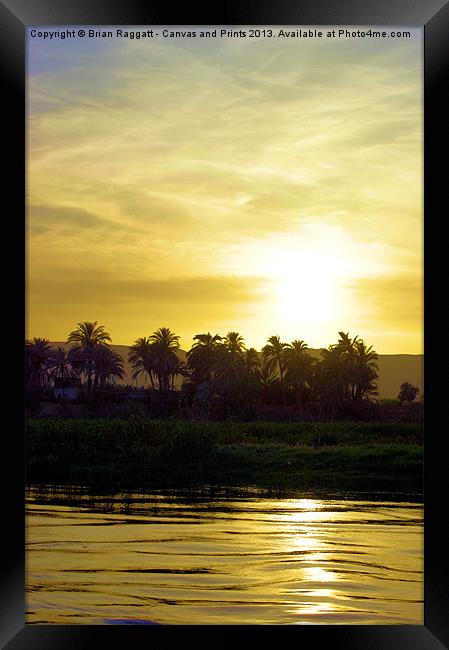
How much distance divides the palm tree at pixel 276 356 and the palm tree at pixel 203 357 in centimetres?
168

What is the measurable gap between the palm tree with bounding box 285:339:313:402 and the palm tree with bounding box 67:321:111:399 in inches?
220

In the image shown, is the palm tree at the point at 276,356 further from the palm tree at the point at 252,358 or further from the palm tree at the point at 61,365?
the palm tree at the point at 61,365

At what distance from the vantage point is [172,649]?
3002 mm

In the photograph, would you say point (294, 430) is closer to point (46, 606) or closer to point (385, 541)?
point (385, 541)

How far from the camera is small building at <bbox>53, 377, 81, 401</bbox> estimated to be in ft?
77.0

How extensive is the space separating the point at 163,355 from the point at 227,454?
6397 mm

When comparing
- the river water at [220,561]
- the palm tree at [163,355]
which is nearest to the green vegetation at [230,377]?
the palm tree at [163,355]

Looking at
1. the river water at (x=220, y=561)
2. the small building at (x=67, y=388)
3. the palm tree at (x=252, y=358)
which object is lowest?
the river water at (x=220, y=561)

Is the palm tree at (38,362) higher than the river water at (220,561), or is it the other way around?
the palm tree at (38,362)

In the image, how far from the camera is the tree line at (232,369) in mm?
23953
